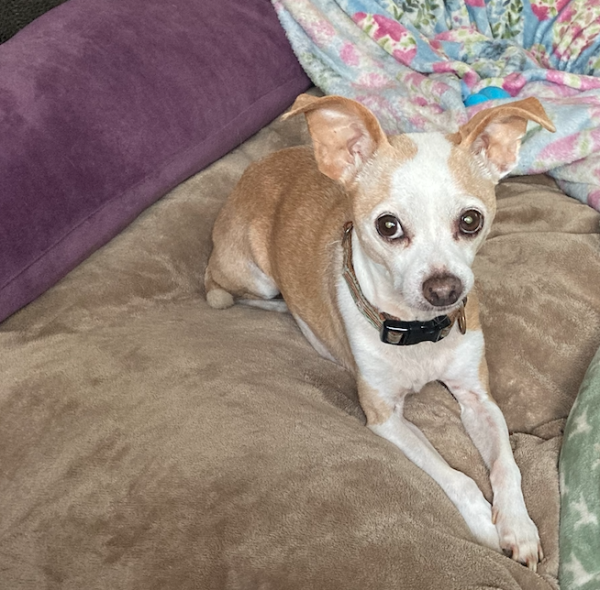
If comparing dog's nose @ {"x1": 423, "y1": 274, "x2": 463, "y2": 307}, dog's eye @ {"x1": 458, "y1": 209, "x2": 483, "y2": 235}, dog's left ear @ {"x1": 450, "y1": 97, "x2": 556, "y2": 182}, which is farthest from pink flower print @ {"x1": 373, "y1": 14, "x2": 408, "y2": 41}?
dog's nose @ {"x1": 423, "y1": 274, "x2": 463, "y2": 307}

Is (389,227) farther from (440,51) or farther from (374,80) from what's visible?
(440,51)

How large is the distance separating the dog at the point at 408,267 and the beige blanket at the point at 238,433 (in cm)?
8

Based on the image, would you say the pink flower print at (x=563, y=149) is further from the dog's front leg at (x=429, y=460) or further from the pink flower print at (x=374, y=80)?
the dog's front leg at (x=429, y=460)

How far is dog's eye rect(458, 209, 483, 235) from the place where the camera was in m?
1.47

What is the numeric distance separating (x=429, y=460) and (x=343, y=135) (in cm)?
86

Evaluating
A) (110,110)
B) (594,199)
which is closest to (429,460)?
(594,199)

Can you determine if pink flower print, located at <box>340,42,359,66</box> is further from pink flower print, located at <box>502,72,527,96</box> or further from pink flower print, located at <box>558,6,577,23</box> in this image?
pink flower print, located at <box>558,6,577,23</box>

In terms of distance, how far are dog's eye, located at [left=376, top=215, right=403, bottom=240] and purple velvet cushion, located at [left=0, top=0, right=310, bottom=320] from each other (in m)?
1.15

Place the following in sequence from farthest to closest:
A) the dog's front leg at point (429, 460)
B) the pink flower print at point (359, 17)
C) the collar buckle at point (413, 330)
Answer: the pink flower print at point (359, 17) → the collar buckle at point (413, 330) → the dog's front leg at point (429, 460)

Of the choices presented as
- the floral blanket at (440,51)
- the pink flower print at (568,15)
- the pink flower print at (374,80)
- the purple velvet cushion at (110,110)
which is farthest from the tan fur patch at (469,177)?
the pink flower print at (568,15)

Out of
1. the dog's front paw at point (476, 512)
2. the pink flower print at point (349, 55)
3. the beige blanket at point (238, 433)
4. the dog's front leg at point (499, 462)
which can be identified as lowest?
the dog's front paw at point (476, 512)

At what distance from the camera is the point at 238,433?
1.52 meters

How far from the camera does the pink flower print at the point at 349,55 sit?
2834 millimetres

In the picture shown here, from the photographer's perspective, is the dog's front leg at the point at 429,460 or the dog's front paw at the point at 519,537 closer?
the dog's front paw at the point at 519,537
